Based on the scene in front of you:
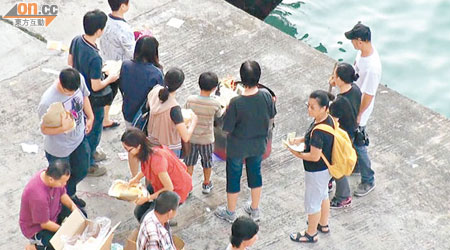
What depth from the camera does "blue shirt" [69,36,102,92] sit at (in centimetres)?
698

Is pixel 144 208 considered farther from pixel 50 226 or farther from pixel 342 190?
pixel 342 190

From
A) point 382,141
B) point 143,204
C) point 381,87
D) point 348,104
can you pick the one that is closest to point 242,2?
point 381,87

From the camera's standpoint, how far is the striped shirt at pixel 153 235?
5.79 m

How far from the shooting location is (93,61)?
6.99 metres

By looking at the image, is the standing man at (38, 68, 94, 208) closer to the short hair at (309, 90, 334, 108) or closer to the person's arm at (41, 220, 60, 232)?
the person's arm at (41, 220, 60, 232)

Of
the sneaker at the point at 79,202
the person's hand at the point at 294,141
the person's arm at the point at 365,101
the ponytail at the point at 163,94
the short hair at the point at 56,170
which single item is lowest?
the sneaker at the point at 79,202

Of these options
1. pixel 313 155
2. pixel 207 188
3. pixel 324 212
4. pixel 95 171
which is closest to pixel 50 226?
pixel 95 171

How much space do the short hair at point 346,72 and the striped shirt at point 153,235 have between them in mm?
2132

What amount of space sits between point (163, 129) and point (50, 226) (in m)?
1.24

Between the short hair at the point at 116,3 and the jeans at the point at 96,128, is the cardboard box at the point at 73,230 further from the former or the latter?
the short hair at the point at 116,3

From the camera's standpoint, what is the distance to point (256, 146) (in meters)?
6.92

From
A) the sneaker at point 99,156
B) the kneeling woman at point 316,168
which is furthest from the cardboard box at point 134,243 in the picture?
the sneaker at point 99,156

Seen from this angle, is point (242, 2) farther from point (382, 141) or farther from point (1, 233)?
point (1, 233)

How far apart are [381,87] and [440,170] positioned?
1.45 metres
